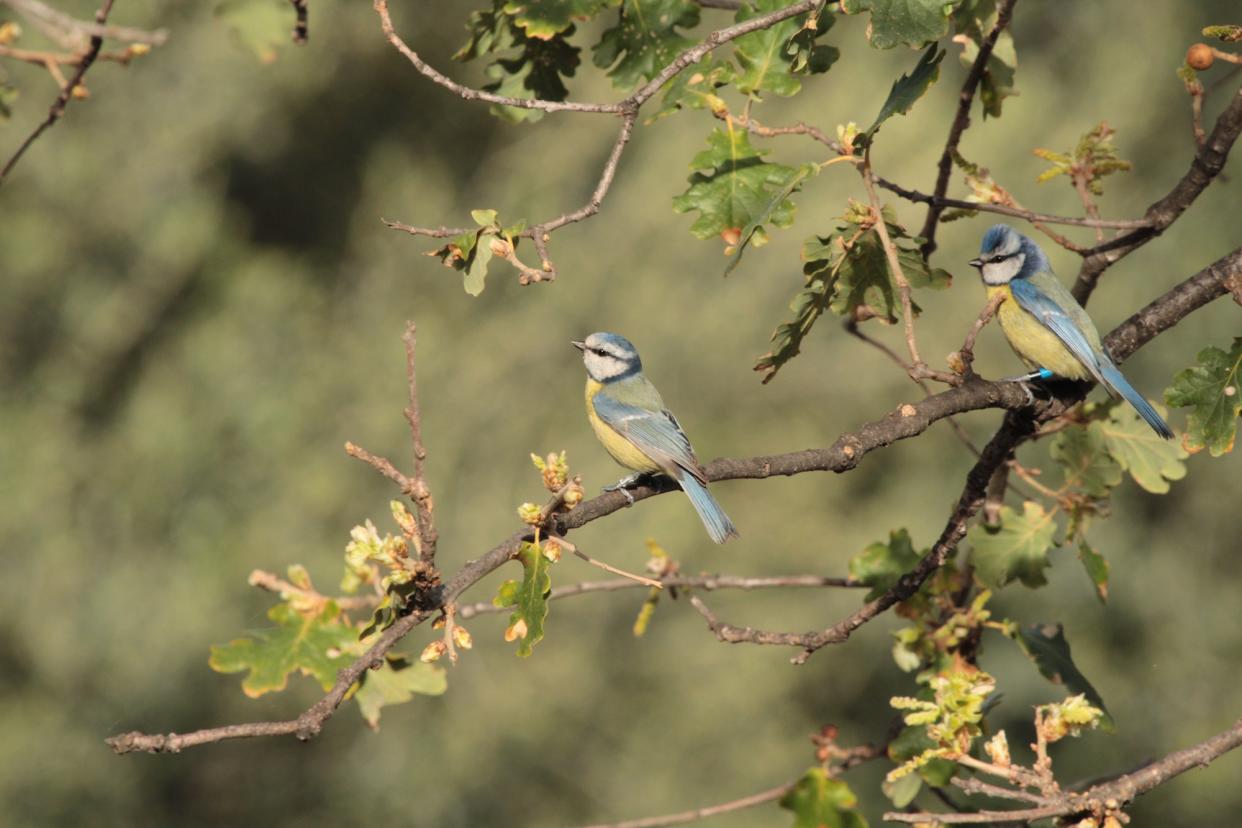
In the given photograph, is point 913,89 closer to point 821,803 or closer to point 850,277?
point 850,277

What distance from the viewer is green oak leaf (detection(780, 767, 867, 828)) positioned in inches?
56.4

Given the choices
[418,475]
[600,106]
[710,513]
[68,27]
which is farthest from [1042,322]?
[68,27]

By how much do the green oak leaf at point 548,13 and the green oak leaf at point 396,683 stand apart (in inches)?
45.1

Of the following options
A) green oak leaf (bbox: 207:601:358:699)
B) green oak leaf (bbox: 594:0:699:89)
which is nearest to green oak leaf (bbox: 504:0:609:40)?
green oak leaf (bbox: 594:0:699:89)

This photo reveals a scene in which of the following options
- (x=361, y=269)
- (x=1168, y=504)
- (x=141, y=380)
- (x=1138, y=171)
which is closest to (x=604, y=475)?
(x=361, y=269)

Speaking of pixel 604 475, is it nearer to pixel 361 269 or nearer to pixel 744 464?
pixel 361 269

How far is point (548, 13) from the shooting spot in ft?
7.23

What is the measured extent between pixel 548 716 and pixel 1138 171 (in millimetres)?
5436

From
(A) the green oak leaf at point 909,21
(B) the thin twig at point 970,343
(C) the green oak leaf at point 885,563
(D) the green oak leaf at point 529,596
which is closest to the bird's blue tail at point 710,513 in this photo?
(C) the green oak leaf at point 885,563

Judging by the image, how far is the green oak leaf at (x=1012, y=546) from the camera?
7.99 feet

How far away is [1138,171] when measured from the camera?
874 cm

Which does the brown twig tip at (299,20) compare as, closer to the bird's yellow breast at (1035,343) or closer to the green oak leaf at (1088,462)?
the bird's yellow breast at (1035,343)

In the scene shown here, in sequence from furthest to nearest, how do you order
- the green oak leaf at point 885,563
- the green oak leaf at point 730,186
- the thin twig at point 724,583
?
1. the green oak leaf at point 885,563
2. the thin twig at point 724,583
3. the green oak leaf at point 730,186

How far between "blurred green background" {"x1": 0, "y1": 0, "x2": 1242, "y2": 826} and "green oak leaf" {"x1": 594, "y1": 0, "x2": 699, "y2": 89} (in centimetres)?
376
